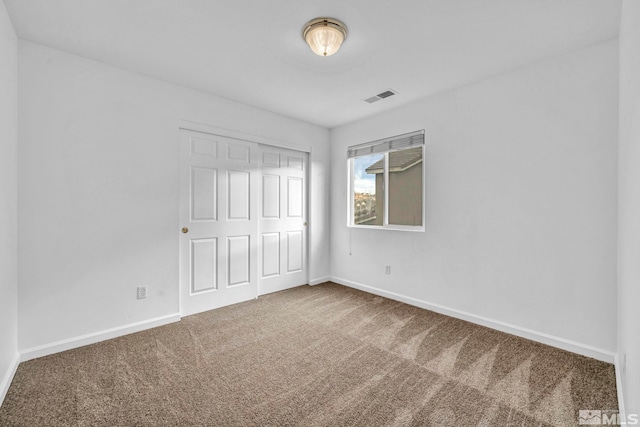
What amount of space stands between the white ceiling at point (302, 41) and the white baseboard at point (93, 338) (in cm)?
237

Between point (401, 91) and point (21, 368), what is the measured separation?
4013 mm

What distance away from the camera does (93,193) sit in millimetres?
2443

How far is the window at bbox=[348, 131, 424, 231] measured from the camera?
3.65m

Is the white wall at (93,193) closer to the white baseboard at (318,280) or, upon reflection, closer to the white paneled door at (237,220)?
the white paneled door at (237,220)

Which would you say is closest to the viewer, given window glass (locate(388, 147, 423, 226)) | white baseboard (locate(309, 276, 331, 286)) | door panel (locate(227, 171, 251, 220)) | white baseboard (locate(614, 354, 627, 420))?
white baseboard (locate(614, 354, 627, 420))

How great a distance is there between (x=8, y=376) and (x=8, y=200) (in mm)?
1168

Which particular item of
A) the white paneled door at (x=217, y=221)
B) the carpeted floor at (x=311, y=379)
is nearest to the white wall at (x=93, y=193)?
the white paneled door at (x=217, y=221)

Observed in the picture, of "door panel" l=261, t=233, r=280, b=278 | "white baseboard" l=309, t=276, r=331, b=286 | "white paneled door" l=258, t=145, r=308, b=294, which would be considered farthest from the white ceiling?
"white baseboard" l=309, t=276, r=331, b=286

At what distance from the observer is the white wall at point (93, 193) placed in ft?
7.22

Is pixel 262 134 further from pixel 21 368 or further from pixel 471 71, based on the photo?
pixel 21 368

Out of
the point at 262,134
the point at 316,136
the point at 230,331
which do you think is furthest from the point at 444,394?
the point at 316,136

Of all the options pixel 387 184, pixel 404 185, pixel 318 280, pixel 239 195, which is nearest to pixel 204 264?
pixel 239 195

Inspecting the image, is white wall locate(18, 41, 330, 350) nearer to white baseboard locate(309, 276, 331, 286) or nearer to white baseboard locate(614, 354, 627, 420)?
white baseboard locate(309, 276, 331, 286)

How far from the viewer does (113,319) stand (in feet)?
8.34
